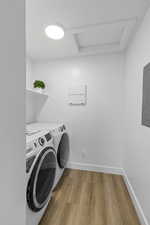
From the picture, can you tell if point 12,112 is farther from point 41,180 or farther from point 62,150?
point 62,150

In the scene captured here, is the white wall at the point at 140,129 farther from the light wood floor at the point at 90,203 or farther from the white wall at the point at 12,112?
the white wall at the point at 12,112

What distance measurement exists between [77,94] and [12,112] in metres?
1.73

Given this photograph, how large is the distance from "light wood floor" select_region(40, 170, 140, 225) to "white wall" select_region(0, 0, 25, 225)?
2.89 ft

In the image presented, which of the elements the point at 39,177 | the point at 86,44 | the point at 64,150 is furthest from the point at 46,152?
the point at 86,44

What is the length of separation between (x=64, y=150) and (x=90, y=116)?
811 mm

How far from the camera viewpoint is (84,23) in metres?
1.38

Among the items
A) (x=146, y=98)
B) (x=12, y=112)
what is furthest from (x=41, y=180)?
(x=146, y=98)

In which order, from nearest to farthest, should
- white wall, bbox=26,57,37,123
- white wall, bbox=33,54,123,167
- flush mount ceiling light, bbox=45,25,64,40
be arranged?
flush mount ceiling light, bbox=45,25,64,40, white wall, bbox=33,54,123,167, white wall, bbox=26,57,37,123

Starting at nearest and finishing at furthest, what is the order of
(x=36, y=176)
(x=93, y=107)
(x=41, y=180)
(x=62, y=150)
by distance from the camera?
(x=36, y=176)
(x=41, y=180)
(x=62, y=150)
(x=93, y=107)

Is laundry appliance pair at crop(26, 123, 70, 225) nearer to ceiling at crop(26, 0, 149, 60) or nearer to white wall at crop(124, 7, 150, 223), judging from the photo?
white wall at crop(124, 7, 150, 223)

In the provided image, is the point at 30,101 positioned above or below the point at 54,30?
below

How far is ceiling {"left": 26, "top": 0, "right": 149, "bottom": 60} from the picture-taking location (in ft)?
3.69

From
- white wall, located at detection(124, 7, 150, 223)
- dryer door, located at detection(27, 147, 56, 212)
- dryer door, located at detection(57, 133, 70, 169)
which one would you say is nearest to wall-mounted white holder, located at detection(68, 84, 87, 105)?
dryer door, located at detection(57, 133, 70, 169)

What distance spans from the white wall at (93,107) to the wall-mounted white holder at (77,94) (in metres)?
0.08
